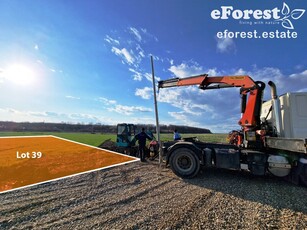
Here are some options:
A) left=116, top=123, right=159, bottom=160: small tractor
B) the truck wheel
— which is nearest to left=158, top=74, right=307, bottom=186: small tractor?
the truck wheel

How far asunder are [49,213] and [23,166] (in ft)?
23.2

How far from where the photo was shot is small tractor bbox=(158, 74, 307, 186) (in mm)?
6699

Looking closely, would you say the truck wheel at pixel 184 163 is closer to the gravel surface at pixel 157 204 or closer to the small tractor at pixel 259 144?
the small tractor at pixel 259 144

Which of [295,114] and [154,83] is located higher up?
[154,83]

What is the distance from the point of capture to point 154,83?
1066 cm

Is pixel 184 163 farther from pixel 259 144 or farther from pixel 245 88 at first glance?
pixel 245 88

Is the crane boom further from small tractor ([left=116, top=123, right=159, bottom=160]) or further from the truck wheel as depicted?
small tractor ([left=116, top=123, right=159, bottom=160])

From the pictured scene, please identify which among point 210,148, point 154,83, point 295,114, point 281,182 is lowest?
point 281,182

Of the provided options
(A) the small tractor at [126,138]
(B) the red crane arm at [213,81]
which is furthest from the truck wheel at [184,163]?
(A) the small tractor at [126,138]

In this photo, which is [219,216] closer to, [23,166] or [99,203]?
[99,203]

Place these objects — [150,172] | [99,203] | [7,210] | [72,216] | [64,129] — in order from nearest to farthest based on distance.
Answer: [72,216] → [7,210] → [99,203] → [150,172] → [64,129]

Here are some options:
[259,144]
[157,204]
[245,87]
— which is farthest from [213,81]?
[157,204]

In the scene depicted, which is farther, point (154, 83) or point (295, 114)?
point (154, 83)

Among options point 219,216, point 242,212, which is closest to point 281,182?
point 242,212
